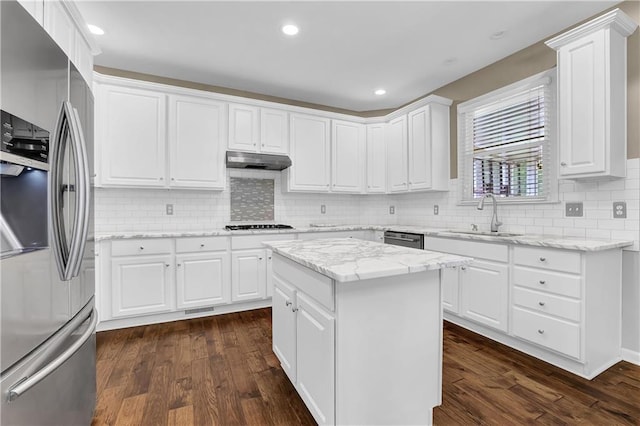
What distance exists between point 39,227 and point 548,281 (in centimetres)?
300

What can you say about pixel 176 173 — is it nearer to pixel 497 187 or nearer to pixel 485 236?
pixel 485 236

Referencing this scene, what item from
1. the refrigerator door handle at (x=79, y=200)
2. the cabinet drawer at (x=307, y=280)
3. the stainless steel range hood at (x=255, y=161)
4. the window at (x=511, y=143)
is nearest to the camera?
the refrigerator door handle at (x=79, y=200)

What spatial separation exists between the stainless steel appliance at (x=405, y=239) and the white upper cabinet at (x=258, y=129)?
174 cm

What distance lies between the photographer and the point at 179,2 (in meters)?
2.32

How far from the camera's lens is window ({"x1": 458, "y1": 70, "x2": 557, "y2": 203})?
9.30 feet

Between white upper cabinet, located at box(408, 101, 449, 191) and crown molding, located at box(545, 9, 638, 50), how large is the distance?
1415mm

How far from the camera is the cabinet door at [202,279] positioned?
3203 mm

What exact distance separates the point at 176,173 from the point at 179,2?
1677mm

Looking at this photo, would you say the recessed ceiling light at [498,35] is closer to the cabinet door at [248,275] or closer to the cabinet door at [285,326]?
the cabinet door at [285,326]

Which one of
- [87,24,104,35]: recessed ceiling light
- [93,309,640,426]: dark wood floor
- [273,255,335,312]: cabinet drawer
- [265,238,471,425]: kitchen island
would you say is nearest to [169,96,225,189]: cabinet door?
[87,24,104,35]: recessed ceiling light

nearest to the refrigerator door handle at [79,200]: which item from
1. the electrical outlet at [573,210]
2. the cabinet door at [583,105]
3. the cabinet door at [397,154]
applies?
the cabinet door at [583,105]

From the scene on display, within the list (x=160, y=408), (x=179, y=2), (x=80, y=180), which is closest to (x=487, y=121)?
(x=179, y=2)

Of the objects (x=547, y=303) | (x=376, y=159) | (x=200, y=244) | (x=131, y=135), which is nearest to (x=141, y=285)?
(x=200, y=244)

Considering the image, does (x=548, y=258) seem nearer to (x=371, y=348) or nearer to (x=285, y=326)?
(x=371, y=348)
